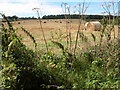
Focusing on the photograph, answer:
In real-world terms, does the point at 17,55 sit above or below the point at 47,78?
above

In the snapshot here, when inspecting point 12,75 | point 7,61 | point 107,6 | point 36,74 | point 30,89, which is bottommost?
point 30,89

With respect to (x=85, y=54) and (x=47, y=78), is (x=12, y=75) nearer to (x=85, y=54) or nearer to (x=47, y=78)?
(x=47, y=78)

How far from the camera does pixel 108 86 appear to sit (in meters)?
2.25

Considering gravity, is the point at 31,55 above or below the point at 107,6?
below

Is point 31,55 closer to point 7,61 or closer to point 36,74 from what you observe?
point 36,74

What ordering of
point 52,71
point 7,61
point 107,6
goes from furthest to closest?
1. point 107,6
2. point 52,71
3. point 7,61

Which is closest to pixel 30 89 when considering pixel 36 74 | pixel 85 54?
pixel 36 74

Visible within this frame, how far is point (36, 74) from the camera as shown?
8.88ft

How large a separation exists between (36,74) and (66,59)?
73 centimetres

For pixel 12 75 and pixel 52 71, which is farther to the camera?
pixel 52 71

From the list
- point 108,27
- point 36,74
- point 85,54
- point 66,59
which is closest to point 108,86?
point 36,74

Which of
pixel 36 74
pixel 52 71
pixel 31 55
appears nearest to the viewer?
pixel 52 71

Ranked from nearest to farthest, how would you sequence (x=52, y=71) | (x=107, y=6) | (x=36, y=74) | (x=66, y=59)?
(x=52, y=71) → (x=36, y=74) → (x=66, y=59) → (x=107, y=6)

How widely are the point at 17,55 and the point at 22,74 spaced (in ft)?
1.13
